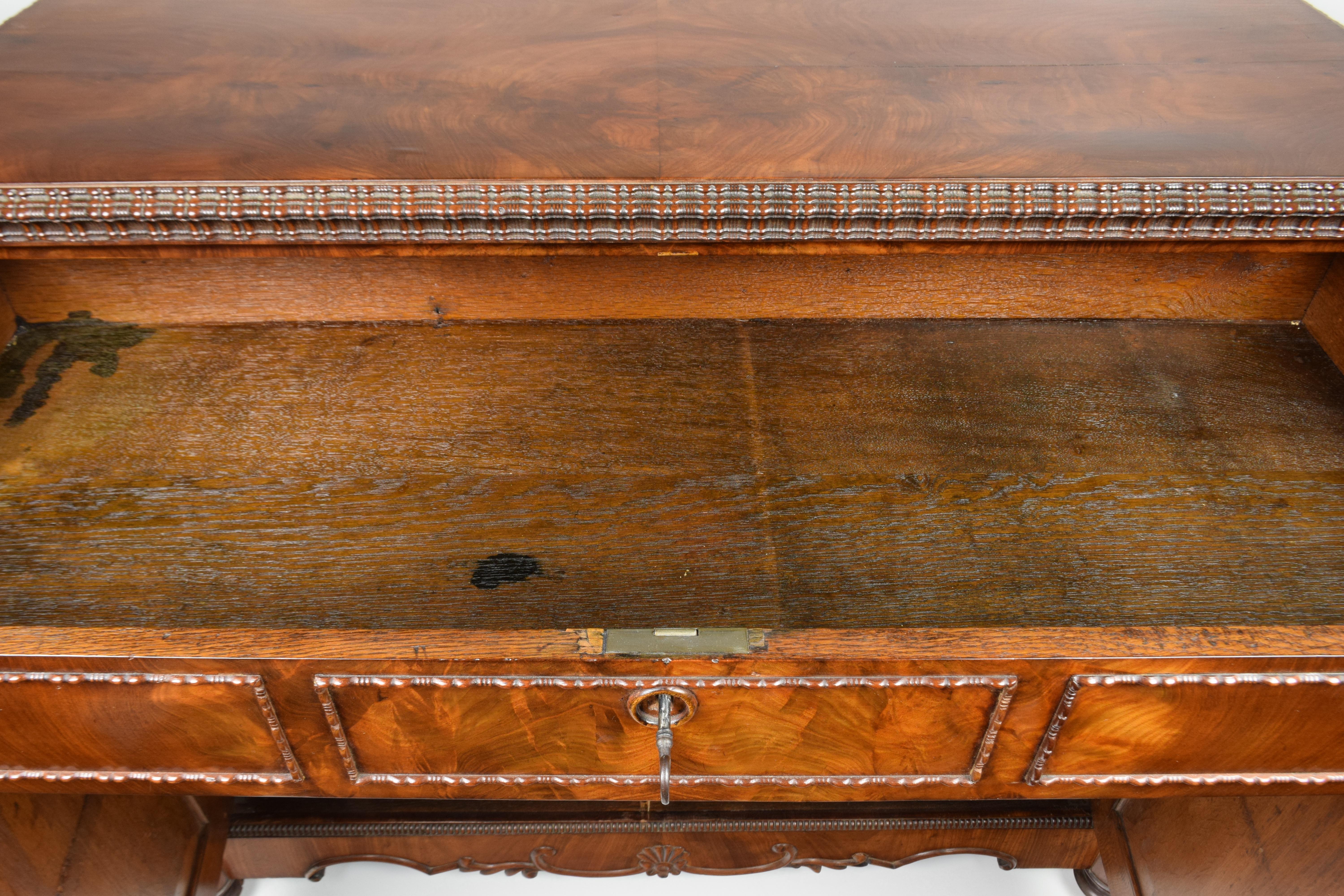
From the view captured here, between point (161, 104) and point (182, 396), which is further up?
point (161, 104)

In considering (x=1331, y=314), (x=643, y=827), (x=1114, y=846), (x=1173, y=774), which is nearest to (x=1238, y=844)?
(x=1114, y=846)

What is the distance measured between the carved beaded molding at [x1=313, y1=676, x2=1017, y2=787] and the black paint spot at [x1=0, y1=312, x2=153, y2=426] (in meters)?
0.49

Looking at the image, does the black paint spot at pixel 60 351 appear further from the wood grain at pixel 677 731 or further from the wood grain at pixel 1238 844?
the wood grain at pixel 1238 844

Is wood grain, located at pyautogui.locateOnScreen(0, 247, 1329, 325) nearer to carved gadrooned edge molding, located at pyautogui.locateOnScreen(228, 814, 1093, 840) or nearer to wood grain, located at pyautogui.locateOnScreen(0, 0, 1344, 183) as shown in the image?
wood grain, located at pyautogui.locateOnScreen(0, 0, 1344, 183)

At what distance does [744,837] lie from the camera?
117cm

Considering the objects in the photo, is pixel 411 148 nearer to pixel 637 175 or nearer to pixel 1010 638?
pixel 637 175

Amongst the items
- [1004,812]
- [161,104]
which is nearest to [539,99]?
[161,104]

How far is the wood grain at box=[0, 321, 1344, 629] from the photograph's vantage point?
28.3 inches

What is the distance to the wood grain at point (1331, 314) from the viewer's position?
901 millimetres

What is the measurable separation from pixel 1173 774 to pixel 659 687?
43 cm

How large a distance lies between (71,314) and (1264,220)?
3.74ft

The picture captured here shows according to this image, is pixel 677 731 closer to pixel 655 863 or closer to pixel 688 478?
pixel 688 478

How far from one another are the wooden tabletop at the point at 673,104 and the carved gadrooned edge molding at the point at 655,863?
83 cm

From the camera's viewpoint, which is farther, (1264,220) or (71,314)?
(71,314)
